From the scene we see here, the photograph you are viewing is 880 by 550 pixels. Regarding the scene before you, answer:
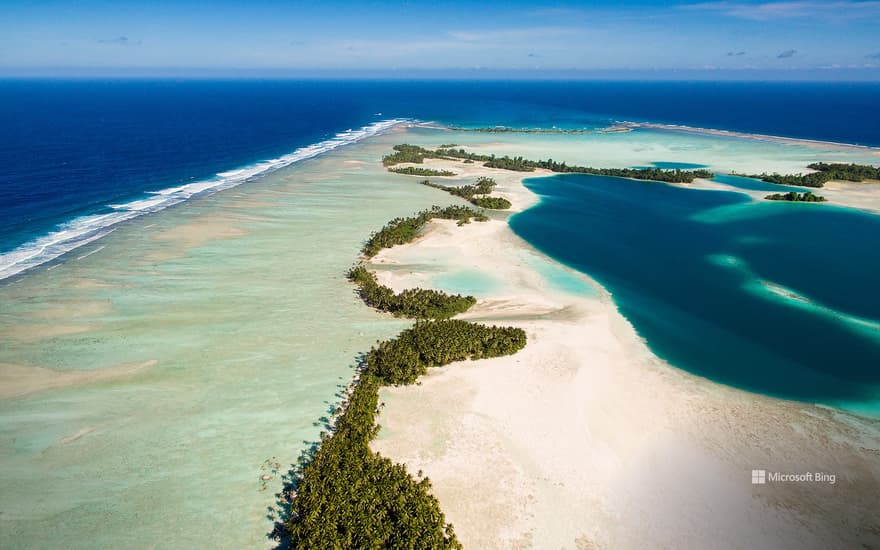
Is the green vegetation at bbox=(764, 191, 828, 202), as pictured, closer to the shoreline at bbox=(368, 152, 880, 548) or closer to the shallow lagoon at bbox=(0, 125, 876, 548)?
the shallow lagoon at bbox=(0, 125, 876, 548)

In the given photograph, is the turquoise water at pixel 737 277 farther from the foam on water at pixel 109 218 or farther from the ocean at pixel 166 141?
the ocean at pixel 166 141

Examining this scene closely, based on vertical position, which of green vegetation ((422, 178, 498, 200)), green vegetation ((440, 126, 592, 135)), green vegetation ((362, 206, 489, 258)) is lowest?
green vegetation ((362, 206, 489, 258))

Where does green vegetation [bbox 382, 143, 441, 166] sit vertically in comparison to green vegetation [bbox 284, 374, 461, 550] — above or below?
above

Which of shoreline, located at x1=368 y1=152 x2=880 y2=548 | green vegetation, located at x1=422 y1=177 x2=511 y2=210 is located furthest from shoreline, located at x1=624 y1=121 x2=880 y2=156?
shoreline, located at x1=368 y1=152 x2=880 y2=548

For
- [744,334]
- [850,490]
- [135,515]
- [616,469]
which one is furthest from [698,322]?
[135,515]

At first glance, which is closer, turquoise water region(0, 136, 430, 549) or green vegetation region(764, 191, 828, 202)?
turquoise water region(0, 136, 430, 549)

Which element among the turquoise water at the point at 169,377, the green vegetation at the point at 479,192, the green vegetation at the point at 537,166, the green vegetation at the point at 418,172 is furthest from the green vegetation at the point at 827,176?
the turquoise water at the point at 169,377
